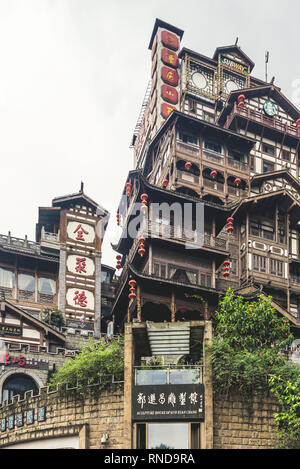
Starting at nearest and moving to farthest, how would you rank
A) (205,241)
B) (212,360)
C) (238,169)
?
1. (212,360)
2. (205,241)
3. (238,169)

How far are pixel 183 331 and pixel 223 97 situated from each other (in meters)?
33.3

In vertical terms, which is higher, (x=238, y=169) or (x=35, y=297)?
(x=238, y=169)

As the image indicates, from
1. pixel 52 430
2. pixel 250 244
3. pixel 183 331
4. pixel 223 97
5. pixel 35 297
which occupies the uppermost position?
pixel 223 97

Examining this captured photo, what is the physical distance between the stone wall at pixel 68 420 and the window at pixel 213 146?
25.8 meters

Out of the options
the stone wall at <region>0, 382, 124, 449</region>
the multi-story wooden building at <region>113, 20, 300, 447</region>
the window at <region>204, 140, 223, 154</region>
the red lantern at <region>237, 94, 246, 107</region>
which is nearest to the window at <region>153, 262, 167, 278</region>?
the multi-story wooden building at <region>113, 20, 300, 447</region>

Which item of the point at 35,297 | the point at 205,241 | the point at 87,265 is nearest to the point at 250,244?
the point at 205,241

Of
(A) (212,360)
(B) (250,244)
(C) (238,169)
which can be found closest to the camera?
(A) (212,360)

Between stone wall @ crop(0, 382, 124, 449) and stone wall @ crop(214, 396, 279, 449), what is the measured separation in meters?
3.51

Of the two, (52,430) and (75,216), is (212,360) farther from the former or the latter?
(75,216)

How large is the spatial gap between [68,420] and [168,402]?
4.46 meters

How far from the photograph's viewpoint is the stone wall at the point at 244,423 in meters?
24.8

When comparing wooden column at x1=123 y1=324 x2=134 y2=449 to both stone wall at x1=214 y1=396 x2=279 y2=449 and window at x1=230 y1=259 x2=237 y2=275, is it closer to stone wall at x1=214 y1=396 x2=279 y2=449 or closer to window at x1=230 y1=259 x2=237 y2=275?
stone wall at x1=214 y1=396 x2=279 y2=449

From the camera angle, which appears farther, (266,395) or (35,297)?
(35,297)

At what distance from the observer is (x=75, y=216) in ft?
165
